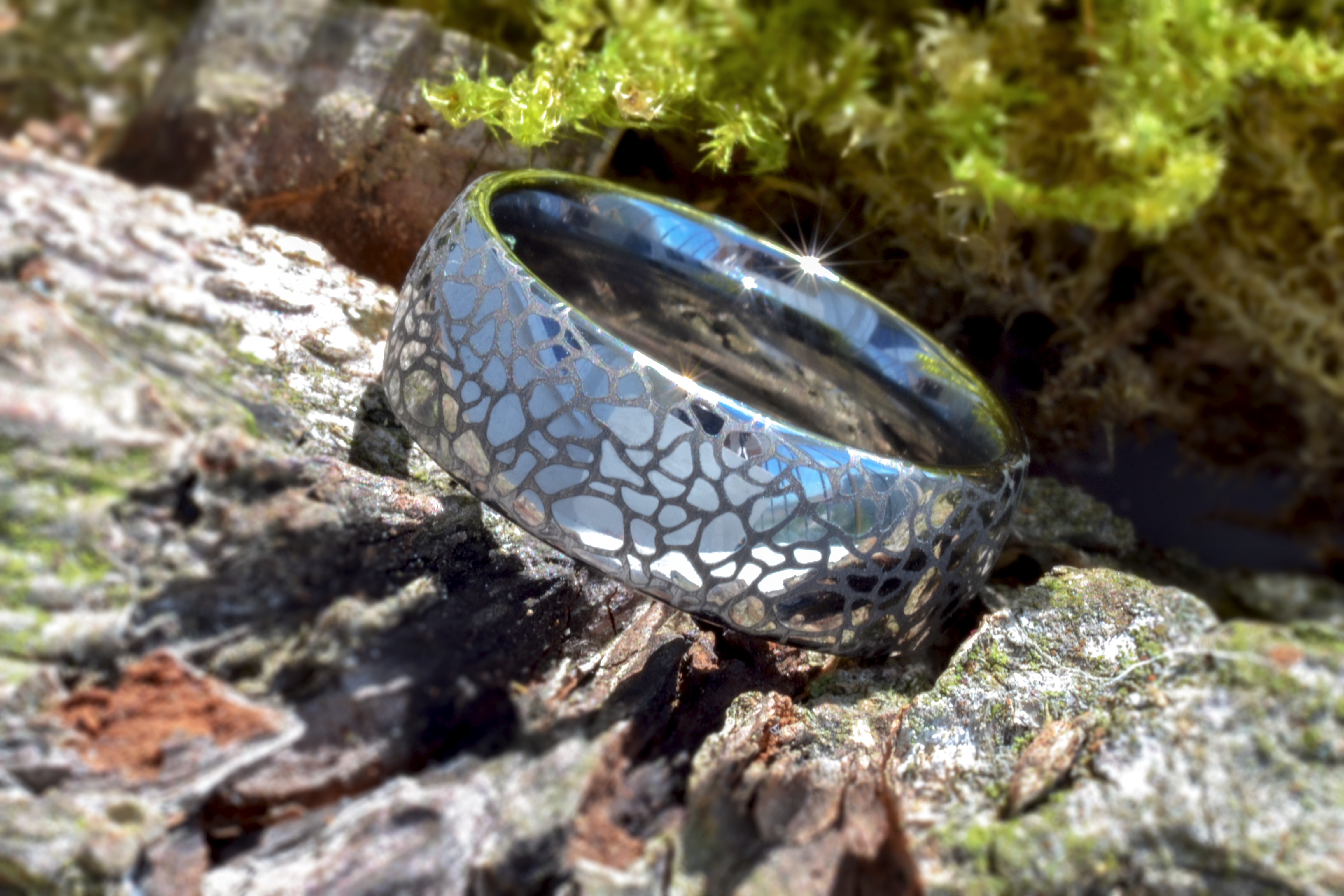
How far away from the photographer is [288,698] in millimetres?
792

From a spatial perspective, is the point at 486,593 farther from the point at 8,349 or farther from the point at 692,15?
the point at 692,15

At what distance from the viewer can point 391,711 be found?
2.67 feet

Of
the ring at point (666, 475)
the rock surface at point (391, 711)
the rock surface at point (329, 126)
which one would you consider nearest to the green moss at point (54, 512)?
the rock surface at point (391, 711)

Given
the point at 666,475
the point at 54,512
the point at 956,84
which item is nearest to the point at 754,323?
the point at 956,84

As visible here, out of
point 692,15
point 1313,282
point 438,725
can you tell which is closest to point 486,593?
point 438,725

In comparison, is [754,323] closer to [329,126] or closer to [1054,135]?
[1054,135]

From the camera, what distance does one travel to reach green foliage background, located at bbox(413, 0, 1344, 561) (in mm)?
1090


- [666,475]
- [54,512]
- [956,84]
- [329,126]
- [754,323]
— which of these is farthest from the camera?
[754,323]

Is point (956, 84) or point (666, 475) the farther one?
point (956, 84)

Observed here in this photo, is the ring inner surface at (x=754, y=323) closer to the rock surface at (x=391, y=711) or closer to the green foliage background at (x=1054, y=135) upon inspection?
the green foliage background at (x=1054, y=135)

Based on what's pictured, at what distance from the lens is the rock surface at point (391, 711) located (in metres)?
0.74

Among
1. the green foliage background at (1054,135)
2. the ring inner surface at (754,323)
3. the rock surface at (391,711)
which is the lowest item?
the rock surface at (391,711)

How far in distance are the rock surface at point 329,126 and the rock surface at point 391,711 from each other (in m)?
0.26

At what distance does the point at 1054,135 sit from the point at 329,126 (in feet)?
2.93
